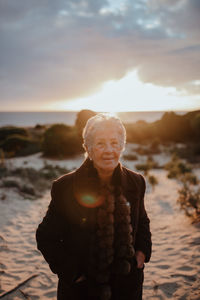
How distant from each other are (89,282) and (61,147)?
13.9 m

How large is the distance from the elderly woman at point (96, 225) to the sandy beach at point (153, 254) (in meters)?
1.77

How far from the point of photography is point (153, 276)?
3611 mm

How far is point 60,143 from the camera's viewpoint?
50.9 feet

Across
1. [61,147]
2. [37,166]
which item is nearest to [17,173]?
[37,166]

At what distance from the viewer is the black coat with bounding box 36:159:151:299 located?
174 cm

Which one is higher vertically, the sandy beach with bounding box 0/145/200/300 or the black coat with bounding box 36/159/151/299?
the black coat with bounding box 36/159/151/299

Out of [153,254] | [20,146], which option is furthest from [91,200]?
[20,146]

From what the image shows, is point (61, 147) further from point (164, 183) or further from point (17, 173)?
point (164, 183)

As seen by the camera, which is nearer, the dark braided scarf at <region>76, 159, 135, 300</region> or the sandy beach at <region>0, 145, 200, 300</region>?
the dark braided scarf at <region>76, 159, 135, 300</region>

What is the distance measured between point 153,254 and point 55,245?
3.15 metres

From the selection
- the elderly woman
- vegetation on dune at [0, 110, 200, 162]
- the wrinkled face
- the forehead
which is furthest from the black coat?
vegetation on dune at [0, 110, 200, 162]

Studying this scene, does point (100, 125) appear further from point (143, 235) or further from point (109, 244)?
point (143, 235)

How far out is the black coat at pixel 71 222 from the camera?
5.71 ft

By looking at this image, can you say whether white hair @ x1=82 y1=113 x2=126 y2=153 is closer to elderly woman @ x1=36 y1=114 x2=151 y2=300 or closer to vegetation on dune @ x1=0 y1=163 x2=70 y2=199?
elderly woman @ x1=36 y1=114 x2=151 y2=300
